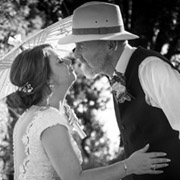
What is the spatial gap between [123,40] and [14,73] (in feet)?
2.17

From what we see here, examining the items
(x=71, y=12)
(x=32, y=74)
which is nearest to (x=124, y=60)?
(x=32, y=74)

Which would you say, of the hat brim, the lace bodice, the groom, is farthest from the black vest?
the lace bodice

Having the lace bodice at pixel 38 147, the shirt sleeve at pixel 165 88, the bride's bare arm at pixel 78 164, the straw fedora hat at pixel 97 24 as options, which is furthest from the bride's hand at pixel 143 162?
the straw fedora hat at pixel 97 24

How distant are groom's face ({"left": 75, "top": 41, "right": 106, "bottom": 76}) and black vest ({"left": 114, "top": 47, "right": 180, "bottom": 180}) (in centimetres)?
17

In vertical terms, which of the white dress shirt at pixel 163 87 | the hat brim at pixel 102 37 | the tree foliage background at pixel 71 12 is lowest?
the tree foliage background at pixel 71 12

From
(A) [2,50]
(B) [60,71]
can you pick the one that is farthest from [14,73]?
(A) [2,50]

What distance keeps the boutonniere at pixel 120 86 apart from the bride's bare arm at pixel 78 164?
45 centimetres

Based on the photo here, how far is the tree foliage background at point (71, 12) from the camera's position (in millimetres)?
6184

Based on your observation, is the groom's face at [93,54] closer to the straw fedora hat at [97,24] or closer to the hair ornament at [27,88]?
the straw fedora hat at [97,24]

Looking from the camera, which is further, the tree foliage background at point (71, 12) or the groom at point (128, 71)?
the tree foliage background at point (71, 12)

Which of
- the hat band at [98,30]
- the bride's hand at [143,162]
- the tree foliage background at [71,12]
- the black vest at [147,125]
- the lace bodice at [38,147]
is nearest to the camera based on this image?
the bride's hand at [143,162]

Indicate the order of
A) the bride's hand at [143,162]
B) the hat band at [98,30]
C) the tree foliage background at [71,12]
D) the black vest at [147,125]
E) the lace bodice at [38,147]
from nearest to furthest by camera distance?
the bride's hand at [143,162], the lace bodice at [38,147], the black vest at [147,125], the hat band at [98,30], the tree foliage background at [71,12]

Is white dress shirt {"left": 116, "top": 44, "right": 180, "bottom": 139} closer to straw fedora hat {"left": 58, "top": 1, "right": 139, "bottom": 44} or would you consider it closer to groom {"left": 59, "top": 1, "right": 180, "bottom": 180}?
groom {"left": 59, "top": 1, "right": 180, "bottom": 180}

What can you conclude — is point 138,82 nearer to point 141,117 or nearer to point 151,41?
point 141,117
